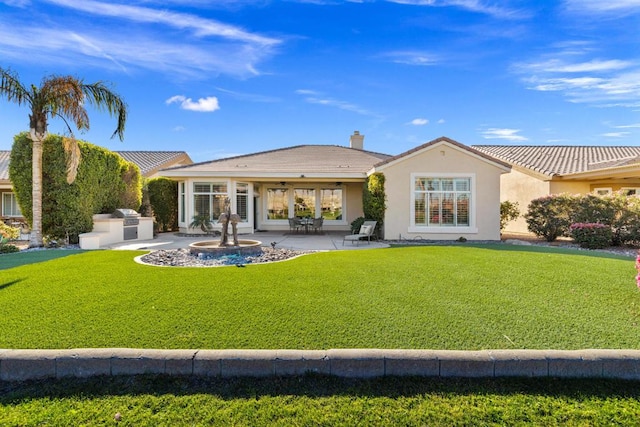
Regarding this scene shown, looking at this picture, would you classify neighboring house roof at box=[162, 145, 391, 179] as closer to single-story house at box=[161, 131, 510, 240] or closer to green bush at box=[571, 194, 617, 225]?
single-story house at box=[161, 131, 510, 240]

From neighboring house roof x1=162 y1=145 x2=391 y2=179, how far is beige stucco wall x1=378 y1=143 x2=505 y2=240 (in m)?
2.91

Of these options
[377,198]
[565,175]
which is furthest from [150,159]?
[565,175]

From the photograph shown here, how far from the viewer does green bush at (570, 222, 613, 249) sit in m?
12.0

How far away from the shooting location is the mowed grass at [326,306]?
3951 mm

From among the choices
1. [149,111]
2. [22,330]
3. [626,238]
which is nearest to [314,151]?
[149,111]

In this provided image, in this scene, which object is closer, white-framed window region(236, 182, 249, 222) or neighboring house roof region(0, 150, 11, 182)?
white-framed window region(236, 182, 249, 222)

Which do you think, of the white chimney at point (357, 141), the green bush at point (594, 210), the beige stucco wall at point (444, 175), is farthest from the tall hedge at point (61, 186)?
the green bush at point (594, 210)

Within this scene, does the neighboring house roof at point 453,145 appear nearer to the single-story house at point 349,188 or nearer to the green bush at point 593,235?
the single-story house at point 349,188

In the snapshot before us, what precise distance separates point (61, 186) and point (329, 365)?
14060 millimetres

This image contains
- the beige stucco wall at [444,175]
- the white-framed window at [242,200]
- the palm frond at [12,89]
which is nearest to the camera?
the palm frond at [12,89]

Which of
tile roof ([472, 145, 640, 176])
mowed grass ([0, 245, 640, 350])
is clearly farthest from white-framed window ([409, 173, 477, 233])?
mowed grass ([0, 245, 640, 350])

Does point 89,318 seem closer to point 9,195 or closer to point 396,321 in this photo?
point 396,321

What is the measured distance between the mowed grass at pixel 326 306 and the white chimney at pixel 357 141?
19.4 metres

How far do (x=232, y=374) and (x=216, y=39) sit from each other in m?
13.4
